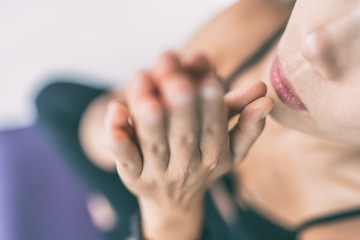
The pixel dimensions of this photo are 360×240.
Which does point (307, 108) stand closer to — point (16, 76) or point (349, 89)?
point (349, 89)

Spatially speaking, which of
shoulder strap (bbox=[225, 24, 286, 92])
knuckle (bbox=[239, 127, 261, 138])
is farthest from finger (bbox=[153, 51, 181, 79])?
shoulder strap (bbox=[225, 24, 286, 92])

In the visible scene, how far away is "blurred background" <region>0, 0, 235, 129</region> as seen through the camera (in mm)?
1190

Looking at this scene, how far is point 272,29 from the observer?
0.53 metres

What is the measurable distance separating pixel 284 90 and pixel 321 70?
57 mm

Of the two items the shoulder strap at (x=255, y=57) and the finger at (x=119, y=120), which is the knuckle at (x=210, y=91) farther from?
the shoulder strap at (x=255, y=57)

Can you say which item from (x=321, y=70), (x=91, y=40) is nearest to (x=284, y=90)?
(x=321, y=70)

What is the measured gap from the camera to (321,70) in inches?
12.0

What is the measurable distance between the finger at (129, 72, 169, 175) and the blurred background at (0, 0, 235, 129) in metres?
0.97

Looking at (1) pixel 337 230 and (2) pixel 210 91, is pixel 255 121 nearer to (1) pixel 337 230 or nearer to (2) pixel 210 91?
(2) pixel 210 91

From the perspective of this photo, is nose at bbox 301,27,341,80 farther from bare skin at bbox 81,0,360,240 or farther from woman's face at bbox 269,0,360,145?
bare skin at bbox 81,0,360,240

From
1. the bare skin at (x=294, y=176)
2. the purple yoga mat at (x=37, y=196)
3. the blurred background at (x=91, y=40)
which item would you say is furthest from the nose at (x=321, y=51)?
the blurred background at (x=91, y=40)

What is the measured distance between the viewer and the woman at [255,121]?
0.80 feet

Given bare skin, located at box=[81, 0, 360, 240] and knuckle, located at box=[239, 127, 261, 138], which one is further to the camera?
bare skin, located at box=[81, 0, 360, 240]

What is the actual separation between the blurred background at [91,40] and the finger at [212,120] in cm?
95
